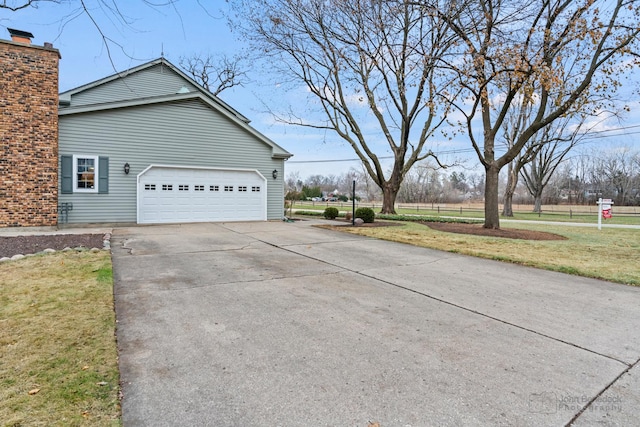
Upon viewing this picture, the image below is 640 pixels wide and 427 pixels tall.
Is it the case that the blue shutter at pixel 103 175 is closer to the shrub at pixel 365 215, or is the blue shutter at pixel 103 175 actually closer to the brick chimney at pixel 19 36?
the brick chimney at pixel 19 36

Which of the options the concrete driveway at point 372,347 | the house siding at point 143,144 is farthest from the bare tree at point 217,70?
the concrete driveway at point 372,347

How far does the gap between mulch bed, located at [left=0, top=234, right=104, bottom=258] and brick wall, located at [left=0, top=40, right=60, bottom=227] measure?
6.40ft

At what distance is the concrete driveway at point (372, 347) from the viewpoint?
2217mm

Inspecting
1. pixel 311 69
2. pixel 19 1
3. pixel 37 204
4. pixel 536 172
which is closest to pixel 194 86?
pixel 311 69

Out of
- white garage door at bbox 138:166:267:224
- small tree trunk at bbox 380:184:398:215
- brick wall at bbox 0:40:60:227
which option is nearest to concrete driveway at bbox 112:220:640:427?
brick wall at bbox 0:40:60:227

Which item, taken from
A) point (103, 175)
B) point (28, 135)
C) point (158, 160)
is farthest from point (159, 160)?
point (28, 135)

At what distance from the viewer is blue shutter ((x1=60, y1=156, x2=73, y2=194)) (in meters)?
11.6

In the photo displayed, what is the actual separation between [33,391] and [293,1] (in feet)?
59.7

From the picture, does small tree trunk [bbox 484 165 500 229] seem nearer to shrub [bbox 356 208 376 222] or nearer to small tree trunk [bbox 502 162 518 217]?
shrub [bbox 356 208 376 222]

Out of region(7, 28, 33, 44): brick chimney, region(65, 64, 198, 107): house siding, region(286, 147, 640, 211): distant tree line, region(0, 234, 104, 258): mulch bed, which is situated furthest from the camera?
region(286, 147, 640, 211): distant tree line

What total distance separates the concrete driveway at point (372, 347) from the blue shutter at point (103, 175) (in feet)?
25.6

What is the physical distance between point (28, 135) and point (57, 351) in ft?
35.6

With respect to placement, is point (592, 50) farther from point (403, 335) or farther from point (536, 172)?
point (536, 172)

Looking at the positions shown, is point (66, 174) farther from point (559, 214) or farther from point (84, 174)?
point (559, 214)
